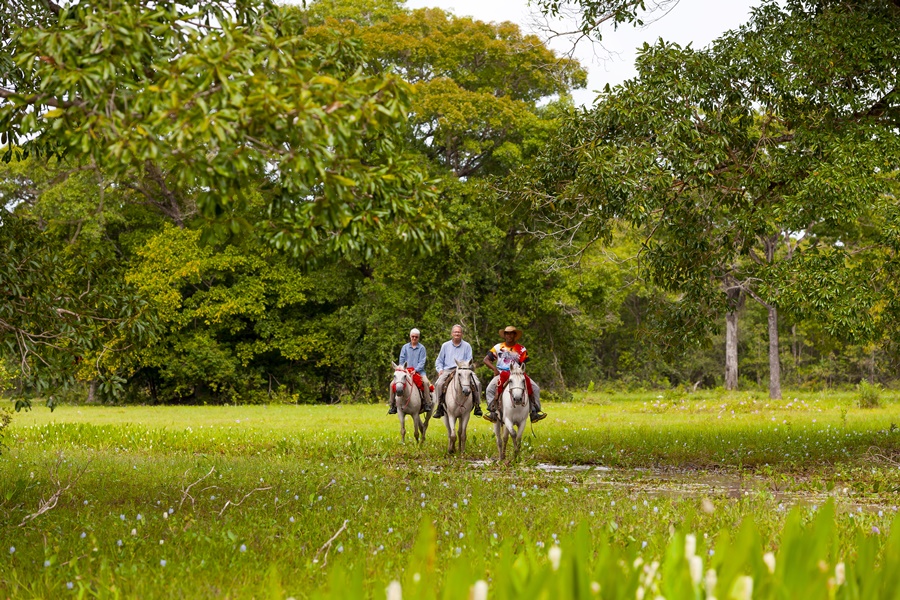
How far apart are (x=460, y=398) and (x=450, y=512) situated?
27.2ft

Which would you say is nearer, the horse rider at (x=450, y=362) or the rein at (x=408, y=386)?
the horse rider at (x=450, y=362)

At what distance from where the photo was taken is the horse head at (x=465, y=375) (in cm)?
1764

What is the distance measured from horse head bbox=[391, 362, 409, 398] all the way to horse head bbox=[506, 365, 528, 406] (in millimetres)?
3063

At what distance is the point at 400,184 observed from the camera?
6500 millimetres

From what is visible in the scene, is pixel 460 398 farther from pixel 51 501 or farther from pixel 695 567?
pixel 695 567

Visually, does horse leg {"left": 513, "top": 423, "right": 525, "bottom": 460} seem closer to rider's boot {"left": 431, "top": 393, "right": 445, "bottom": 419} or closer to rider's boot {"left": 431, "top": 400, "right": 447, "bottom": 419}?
rider's boot {"left": 431, "top": 400, "right": 447, "bottom": 419}

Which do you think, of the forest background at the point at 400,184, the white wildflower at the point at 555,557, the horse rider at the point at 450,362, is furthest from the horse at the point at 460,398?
the white wildflower at the point at 555,557

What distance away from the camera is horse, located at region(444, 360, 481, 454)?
58.2ft

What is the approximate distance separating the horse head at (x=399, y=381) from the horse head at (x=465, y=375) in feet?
5.66

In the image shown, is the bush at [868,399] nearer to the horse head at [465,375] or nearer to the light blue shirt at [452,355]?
the light blue shirt at [452,355]

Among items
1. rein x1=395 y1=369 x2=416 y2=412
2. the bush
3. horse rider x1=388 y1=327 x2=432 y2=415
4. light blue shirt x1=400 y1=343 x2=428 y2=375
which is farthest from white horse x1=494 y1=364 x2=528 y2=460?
the bush

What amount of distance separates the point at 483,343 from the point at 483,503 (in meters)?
31.6

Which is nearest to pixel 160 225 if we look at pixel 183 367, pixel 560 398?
pixel 183 367

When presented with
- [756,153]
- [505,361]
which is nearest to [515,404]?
[505,361]
